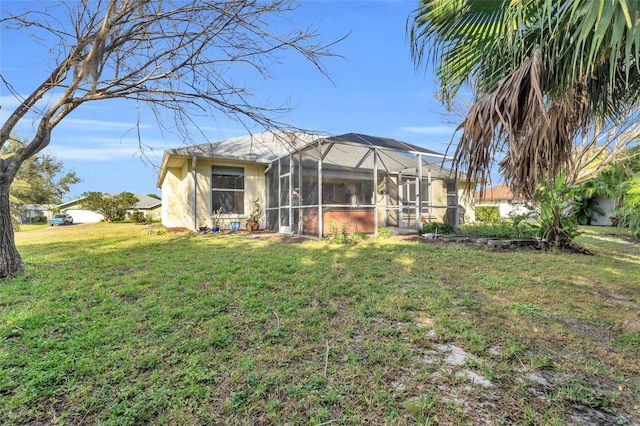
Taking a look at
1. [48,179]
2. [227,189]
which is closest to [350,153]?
[227,189]

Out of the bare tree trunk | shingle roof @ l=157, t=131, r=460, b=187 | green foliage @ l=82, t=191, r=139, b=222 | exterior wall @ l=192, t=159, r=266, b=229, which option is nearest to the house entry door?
shingle roof @ l=157, t=131, r=460, b=187

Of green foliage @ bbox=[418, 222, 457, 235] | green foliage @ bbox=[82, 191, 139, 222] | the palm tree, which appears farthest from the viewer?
Result: green foliage @ bbox=[82, 191, 139, 222]

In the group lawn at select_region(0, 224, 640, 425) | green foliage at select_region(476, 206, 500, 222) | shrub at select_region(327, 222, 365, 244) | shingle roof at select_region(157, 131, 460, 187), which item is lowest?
→ lawn at select_region(0, 224, 640, 425)

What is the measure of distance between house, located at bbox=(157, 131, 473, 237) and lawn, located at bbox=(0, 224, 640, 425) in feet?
16.2

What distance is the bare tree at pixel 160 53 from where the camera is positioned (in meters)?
3.58

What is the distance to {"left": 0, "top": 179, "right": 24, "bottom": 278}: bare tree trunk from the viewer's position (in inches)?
167

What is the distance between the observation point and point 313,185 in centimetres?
951

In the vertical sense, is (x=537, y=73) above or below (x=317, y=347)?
above

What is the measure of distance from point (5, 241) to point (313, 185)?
6.96 m

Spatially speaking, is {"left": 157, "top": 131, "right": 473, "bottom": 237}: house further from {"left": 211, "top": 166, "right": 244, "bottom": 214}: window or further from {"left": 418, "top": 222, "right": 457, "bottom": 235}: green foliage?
{"left": 418, "top": 222, "right": 457, "bottom": 235}: green foliage

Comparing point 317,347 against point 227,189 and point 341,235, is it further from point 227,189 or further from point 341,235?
point 227,189

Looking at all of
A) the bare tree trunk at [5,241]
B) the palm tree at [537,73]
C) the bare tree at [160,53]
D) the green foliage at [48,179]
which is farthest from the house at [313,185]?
the green foliage at [48,179]

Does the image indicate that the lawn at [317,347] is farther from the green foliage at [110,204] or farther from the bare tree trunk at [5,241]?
the green foliage at [110,204]

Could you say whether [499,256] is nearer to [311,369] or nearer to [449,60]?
[449,60]
